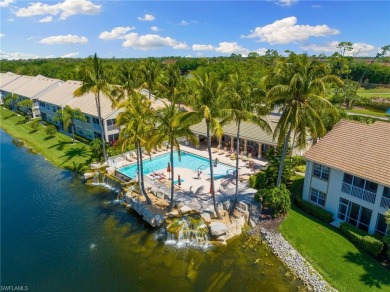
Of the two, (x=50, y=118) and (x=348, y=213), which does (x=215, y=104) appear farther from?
(x=50, y=118)

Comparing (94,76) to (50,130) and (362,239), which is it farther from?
(362,239)

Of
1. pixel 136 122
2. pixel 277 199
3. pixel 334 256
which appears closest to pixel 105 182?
pixel 136 122

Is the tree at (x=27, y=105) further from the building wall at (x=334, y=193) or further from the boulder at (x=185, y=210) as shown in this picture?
the building wall at (x=334, y=193)

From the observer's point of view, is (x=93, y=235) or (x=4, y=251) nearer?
(x=4, y=251)

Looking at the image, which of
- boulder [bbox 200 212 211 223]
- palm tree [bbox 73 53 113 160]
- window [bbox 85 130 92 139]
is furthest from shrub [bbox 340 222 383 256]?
window [bbox 85 130 92 139]

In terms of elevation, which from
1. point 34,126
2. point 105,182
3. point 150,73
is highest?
point 150,73

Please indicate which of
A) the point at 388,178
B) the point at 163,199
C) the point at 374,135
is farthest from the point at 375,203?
the point at 163,199

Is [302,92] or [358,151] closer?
[302,92]
